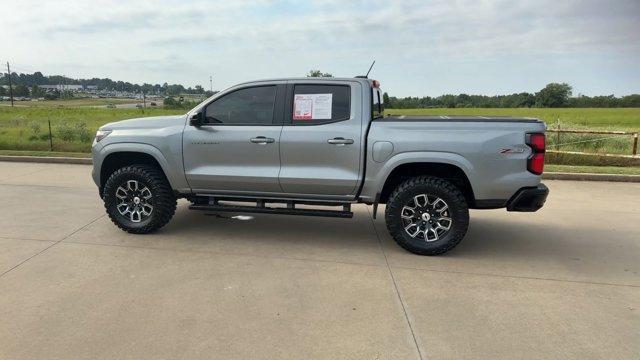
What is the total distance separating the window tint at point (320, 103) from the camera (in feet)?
16.8

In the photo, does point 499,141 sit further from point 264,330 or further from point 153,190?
point 153,190

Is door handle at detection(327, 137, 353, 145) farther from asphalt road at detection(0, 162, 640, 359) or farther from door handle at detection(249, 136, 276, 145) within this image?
asphalt road at detection(0, 162, 640, 359)

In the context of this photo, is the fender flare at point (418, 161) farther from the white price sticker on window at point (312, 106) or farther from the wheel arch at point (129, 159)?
the wheel arch at point (129, 159)

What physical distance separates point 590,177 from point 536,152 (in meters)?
5.85

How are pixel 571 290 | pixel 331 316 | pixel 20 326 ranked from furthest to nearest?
1. pixel 571 290
2. pixel 331 316
3. pixel 20 326

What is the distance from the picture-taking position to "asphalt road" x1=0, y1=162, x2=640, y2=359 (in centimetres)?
318

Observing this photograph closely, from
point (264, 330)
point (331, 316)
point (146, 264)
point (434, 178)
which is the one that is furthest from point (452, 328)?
point (146, 264)

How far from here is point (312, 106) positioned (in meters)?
5.17

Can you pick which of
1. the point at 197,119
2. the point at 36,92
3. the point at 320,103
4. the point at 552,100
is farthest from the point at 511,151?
the point at 36,92

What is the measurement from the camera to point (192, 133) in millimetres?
5371

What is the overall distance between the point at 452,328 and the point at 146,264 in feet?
9.56

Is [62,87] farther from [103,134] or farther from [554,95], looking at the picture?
[103,134]

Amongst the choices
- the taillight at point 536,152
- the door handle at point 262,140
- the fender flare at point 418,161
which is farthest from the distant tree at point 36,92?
the taillight at point 536,152

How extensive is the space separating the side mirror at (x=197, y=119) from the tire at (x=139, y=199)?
0.78 metres
